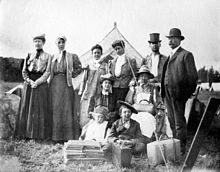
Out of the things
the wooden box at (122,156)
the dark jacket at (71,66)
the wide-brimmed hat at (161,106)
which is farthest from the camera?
the dark jacket at (71,66)

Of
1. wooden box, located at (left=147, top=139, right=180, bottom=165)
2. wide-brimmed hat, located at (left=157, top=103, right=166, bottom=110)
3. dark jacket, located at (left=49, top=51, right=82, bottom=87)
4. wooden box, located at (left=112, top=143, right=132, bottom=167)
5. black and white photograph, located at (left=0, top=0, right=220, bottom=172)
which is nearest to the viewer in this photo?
wooden box, located at (left=112, top=143, right=132, bottom=167)

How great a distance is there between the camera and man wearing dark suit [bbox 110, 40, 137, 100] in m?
5.32

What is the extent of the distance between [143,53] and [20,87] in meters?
1.69

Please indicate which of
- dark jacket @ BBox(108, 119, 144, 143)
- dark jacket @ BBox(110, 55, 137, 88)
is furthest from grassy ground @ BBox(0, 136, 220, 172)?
dark jacket @ BBox(110, 55, 137, 88)

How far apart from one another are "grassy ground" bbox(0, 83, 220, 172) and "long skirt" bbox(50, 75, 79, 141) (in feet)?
0.62

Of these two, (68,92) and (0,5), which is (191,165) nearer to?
(68,92)

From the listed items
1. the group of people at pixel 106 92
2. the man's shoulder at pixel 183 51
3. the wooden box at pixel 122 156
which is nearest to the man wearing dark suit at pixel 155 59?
the group of people at pixel 106 92

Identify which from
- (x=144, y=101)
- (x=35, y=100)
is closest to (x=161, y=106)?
(x=144, y=101)

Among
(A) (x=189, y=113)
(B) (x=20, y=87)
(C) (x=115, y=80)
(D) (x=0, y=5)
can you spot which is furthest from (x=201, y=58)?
(D) (x=0, y=5)

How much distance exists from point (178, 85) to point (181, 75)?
5.3 inches

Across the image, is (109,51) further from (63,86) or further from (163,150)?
(163,150)

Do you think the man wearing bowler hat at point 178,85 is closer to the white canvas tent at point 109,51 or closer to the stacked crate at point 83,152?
the white canvas tent at point 109,51

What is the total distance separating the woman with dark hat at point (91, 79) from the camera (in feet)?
17.5

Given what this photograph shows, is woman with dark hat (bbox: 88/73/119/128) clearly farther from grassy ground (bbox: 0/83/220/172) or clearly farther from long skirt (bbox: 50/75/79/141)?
Answer: grassy ground (bbox: 0/83/220/172)
